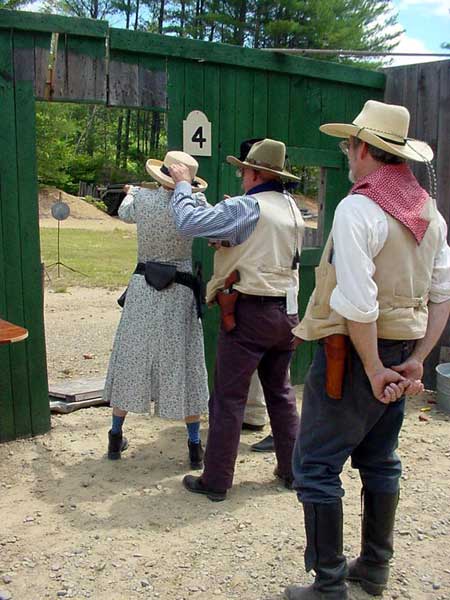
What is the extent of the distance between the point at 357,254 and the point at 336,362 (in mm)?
416

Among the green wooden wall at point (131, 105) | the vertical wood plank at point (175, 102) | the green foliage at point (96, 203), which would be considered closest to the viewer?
the green wooden wall at point (131, 105)

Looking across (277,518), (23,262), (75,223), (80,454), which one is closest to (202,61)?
(23,262)

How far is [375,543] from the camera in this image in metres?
2.93

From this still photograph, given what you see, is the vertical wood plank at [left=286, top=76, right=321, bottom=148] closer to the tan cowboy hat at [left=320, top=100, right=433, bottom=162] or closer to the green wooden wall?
the green wooden wall

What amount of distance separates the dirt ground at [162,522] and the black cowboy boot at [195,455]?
7cm

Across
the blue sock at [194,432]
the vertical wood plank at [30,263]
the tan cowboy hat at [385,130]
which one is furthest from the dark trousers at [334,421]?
the vertical wood plank at [30,263]

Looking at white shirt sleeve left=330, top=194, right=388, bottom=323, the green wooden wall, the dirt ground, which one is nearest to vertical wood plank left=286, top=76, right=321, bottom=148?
the green wooden wall

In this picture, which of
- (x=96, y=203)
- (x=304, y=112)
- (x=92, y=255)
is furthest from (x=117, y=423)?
(x=96, y=203)

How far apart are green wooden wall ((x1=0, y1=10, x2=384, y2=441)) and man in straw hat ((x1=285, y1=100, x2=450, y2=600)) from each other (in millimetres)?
2224

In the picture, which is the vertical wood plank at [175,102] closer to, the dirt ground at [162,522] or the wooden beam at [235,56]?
Answer: the wooden beam at [235,56]

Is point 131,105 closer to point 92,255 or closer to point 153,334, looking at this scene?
point 153,334

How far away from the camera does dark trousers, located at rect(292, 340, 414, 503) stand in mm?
2625

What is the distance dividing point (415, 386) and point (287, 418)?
1430 millimetres

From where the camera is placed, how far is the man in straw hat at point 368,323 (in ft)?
8.17
